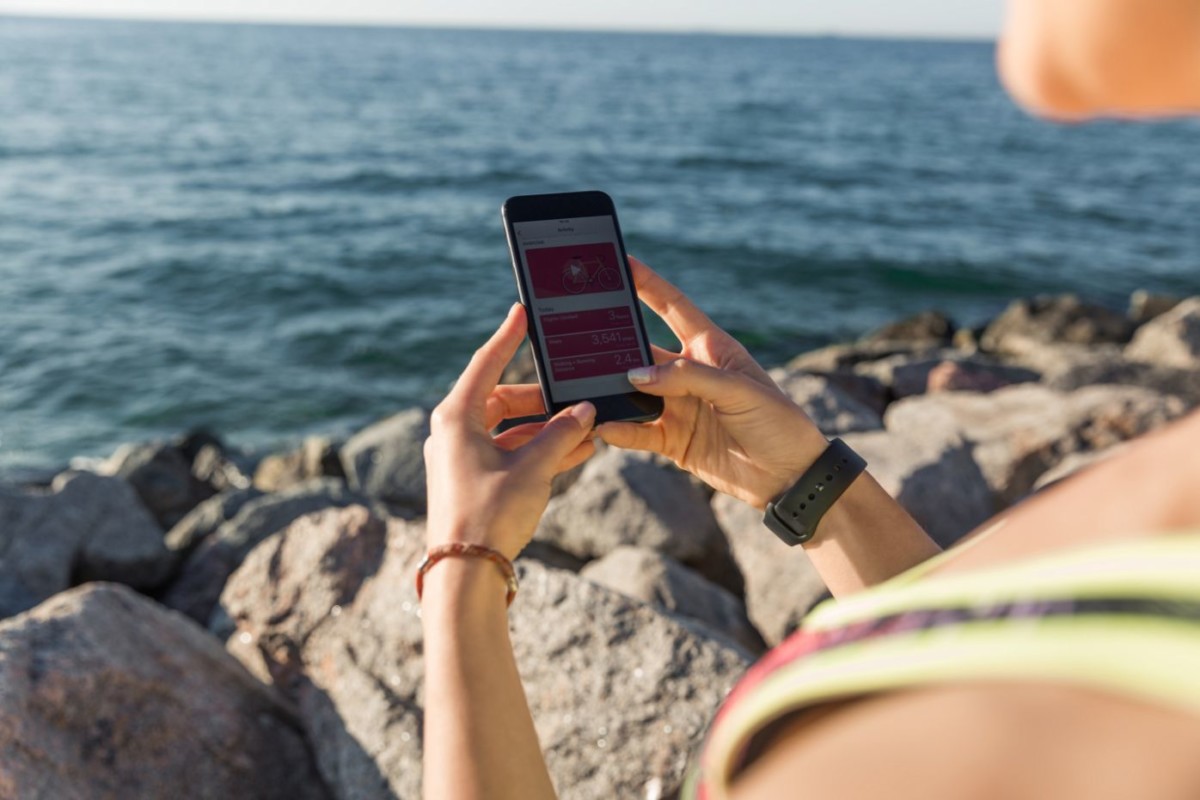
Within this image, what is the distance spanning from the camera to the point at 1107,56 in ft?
2.09

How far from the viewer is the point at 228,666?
10.6ft

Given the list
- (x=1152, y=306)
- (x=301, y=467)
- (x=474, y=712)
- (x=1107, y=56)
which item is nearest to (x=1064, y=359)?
(x=1152, y=306)

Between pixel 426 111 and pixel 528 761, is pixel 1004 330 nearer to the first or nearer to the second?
pixel 528 761

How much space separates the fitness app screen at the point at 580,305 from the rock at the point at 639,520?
231 cm

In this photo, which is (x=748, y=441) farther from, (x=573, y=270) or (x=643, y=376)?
(x=573, y=270)

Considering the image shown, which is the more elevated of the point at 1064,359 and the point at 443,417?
the point at 443,417

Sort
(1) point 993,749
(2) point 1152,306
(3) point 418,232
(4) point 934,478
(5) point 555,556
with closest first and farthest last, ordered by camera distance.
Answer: (1) point 993,749 → (4) point 934,478 → (5) point 555,556 → (2) point 1152,306 → (3) point 418,232

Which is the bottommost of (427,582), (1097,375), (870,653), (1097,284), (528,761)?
(1097,284)

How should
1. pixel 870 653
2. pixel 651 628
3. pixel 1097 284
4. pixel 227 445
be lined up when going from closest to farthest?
1. pixel 870 653
2. pixel 651 628
3. pixel 227 445
4. pixel 1097 284

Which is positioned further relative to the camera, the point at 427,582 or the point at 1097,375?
the point at 1097,375

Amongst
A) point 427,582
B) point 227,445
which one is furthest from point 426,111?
point 427,582

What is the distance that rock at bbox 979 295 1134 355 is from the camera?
11.7 meters

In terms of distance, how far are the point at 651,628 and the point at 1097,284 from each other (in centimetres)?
1472

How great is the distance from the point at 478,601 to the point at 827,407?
185 inches
